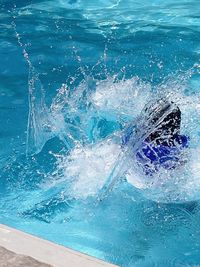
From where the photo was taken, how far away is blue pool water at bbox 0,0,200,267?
3.78 meters

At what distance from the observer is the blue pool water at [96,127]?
3.78 meters

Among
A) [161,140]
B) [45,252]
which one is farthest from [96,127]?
[45,252]

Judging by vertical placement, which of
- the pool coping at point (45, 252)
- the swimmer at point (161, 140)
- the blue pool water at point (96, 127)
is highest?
the swimmer at point (161, 140)

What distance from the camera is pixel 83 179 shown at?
14.1ft

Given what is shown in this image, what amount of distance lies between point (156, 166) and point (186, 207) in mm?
661

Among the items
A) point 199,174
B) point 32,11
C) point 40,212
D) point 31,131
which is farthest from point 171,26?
point 40,212

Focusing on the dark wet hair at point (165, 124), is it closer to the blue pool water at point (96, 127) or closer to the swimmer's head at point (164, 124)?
the swimmer's head at point (164, 124)

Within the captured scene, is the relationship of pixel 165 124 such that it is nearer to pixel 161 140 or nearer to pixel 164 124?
pixel 164 124

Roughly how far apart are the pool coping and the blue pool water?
0.88 metres

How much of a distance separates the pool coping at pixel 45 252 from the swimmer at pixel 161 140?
1068 millimetres

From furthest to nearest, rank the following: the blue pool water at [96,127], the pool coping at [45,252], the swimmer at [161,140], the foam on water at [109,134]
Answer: the foam on water at [109,134] < the blue pool water at [96,127] < the swimmer at [161,140] < the pool coping at [45,252]

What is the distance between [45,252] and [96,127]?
2.83 m

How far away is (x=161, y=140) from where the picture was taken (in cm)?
346

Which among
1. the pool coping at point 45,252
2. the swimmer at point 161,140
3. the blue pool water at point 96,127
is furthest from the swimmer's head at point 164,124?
the pool coping at point 45,252
